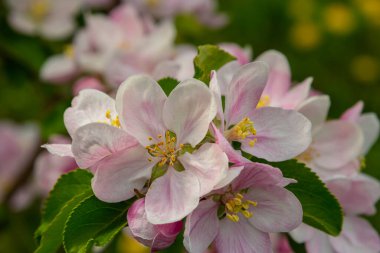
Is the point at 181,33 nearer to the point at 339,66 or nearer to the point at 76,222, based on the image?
the point at 76,222

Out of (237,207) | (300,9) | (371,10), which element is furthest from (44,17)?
(371,10)

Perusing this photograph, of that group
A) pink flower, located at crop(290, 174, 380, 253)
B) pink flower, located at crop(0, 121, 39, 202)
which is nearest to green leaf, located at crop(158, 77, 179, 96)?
pink flower, located at crop(290, 174, 380, 253)

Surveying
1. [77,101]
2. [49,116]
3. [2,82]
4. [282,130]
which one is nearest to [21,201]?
[2,82]

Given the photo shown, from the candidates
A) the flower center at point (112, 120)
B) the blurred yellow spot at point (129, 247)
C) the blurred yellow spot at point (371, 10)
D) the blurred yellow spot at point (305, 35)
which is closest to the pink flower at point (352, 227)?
the flower center at point (112, 120)

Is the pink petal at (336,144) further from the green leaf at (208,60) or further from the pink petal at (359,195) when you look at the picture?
the green leaf at (208,60)

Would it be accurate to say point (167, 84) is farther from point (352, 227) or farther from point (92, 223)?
point (352, 227)

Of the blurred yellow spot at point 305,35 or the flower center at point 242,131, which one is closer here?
the flower center at point 242,131
